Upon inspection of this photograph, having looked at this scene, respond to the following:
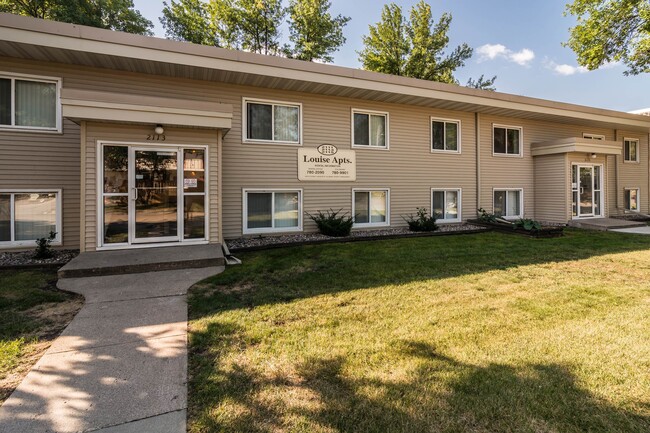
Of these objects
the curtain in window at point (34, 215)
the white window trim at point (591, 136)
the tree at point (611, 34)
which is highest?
the tree at point (611, 34)

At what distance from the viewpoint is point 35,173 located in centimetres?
695

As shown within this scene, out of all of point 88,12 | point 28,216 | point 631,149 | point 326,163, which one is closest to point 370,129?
point 326,163

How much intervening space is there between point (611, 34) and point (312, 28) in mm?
18808

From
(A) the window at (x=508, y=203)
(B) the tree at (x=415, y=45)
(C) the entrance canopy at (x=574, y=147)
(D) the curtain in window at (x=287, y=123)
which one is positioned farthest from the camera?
(B) the tree at (x=415, y=45)

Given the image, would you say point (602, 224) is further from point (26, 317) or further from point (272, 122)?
point (26, 317)

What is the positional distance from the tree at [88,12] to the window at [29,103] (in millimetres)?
16024

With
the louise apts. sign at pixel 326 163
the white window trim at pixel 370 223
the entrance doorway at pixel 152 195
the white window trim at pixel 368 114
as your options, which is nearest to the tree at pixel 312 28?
the white window trim at pixel 368 114

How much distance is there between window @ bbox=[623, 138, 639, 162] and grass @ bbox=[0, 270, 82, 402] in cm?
2097

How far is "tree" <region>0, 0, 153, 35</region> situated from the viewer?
18188 millimetres

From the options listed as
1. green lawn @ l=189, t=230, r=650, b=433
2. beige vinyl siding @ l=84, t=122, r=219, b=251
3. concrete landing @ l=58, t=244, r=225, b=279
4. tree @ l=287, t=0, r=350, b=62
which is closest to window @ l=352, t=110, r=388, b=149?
beige vinyl siding @ l=84, t=122, r=219, b=251

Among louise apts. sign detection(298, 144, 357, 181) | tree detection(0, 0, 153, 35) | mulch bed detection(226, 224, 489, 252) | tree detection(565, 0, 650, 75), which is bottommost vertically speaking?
mulch bed detection(226, 224, 489, 252)

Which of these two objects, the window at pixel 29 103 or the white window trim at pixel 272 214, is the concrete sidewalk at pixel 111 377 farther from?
the window at pixel 29 103

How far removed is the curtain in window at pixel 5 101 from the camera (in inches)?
267

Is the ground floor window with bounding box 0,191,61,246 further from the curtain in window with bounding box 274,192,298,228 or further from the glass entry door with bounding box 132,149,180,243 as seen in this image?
the curtain in window with bounding box 274,192,298,228
